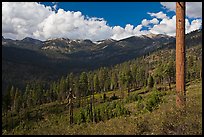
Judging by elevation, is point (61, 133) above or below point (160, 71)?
below

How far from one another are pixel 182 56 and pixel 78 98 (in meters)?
85.0

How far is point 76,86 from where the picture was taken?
9725 centimetres

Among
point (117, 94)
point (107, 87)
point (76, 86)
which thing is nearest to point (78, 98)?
point (76, 86)

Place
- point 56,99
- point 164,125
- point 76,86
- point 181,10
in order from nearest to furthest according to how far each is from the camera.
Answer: point 164,125
point 181,10
point 76,86
point 56,99

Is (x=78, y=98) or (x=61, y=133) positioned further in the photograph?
(x=78, y=98)

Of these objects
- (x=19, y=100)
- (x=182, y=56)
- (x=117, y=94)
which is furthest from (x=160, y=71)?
(x=182, y=56)

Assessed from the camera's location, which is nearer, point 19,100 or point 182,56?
point 182,56

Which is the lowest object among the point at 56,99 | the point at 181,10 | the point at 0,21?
the point at 56,99

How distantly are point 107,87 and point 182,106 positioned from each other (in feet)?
356

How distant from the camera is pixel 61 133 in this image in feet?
26.0

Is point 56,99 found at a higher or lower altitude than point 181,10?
lower

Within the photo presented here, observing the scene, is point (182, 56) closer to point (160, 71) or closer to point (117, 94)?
point (160, 71)

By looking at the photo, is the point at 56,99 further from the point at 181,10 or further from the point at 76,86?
the point at 181,10

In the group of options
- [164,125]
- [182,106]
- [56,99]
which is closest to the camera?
[164,125]
